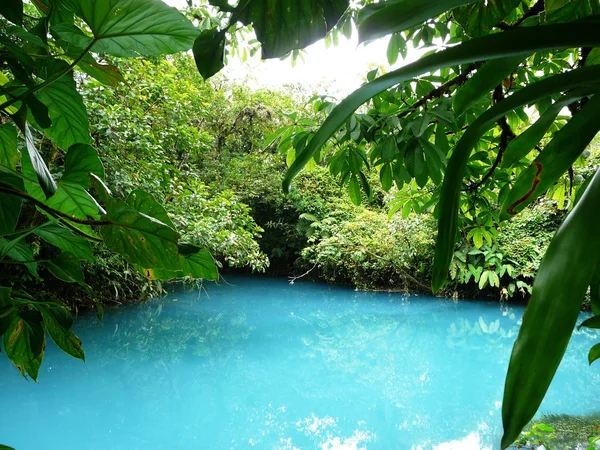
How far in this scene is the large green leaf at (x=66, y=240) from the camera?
35 cm

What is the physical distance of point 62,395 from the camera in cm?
290

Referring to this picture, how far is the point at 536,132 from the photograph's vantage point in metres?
0.28

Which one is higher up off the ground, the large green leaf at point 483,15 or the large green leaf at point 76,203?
the large green leaf at point 483,15

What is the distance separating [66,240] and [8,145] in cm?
11

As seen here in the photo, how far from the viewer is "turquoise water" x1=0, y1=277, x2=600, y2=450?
2551mm

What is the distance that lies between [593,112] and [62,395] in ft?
11.5

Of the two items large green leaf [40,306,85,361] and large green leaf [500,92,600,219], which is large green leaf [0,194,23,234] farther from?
large green leaf [500,92,600,219]

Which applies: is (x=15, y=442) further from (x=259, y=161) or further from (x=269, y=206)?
(x=269, y=206)

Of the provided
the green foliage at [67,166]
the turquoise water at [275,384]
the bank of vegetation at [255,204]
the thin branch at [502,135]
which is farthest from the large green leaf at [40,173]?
the turquoise water at [275,384]

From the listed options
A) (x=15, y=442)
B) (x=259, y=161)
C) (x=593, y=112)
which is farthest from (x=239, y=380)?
(x=259, y=161)

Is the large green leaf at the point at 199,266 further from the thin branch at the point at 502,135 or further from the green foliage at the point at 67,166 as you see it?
the thin branch at the point at 502,135

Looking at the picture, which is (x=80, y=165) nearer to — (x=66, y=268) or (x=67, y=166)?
(x=67, y=166)

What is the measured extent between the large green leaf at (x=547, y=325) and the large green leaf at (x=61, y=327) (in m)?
0.35

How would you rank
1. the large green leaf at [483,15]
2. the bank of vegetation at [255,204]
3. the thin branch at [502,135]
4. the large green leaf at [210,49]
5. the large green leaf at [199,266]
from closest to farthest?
the large green leaf at [210,49] → the large green leaf at [199,266] → the large green leaf at [483,15] → the thin branch at [502,135] → the bank of vegetation at [255,204]
